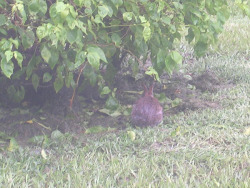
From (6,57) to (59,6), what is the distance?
551 mm

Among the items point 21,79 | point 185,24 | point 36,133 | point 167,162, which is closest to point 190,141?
point 167,162

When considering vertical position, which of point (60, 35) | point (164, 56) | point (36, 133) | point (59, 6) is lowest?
point (36, 133)

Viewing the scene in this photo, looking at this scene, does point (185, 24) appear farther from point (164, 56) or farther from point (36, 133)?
point (36, 133)

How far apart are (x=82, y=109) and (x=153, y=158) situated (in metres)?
1.44

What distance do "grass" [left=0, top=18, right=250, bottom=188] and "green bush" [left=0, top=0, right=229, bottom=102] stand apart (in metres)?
0.57

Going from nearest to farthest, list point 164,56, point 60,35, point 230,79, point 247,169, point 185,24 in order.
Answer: point 60,35 < point 247,169 < point 164,56 < point 185,24 < point 230,79

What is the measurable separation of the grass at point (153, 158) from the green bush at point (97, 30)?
567 mm

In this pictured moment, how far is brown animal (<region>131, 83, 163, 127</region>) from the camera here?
13.0 feet

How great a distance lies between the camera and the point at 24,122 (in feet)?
13.7

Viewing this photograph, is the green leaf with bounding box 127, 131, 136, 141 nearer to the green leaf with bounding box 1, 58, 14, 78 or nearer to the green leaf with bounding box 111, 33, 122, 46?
the green leaf with bounding box 111, 33, 122, 46

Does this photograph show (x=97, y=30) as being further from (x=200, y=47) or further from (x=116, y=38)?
(x=200, y=47)

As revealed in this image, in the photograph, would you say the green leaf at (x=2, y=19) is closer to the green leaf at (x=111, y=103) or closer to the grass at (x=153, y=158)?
the grass at (x=153, y=158)

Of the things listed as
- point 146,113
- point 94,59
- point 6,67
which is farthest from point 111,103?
point 6,67

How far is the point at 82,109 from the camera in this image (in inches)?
177
